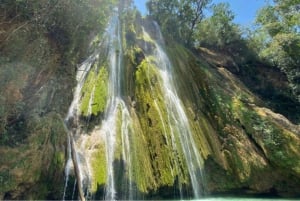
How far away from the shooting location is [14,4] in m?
8.15

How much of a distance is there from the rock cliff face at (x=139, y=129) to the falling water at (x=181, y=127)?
0.08 m

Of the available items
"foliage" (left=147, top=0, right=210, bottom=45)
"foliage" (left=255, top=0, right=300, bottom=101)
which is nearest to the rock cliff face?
"foliage" (left=147, top=0, right=210, bottom=45)

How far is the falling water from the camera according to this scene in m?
13.5

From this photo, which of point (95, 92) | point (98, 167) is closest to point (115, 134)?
point (98, 167)

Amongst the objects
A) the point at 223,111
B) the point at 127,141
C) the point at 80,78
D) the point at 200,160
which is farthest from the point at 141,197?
the point at 223,111

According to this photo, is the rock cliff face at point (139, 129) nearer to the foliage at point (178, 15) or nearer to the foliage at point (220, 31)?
the foliage at point (178, 15)

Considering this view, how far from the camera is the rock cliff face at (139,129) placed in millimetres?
9031

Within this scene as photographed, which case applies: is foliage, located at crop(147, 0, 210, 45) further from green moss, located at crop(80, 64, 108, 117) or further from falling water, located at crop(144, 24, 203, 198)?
green moss, located at crop(80, 64, 108, 117)

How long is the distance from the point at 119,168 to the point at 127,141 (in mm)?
1379

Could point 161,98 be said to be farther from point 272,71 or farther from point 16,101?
point 272,71

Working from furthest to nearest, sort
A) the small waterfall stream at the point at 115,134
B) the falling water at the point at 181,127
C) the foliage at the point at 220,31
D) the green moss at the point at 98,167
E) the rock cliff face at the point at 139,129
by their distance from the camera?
the foliage at the point at 220,31 < the falling water at the point at 181,127 < the small waterfall stream at the point at 115,134 < the green moss at the point at 98,167 < the rock cliff face at the point at 139,129

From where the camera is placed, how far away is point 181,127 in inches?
581

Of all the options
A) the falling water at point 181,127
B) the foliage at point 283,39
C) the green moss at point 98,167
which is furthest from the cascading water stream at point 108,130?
the foliage at point 283,39

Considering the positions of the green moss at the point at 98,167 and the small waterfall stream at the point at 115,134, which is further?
the small waterfall stream at the point at 115,134
